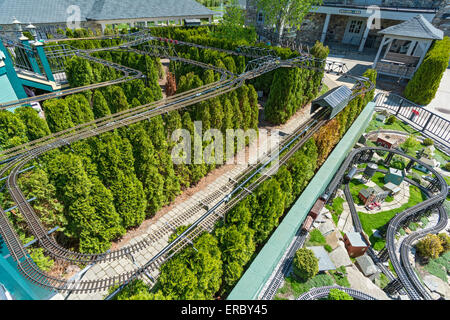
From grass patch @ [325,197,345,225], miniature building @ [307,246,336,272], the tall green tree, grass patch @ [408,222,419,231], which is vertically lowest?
grass patch @ [408,222,419,231]

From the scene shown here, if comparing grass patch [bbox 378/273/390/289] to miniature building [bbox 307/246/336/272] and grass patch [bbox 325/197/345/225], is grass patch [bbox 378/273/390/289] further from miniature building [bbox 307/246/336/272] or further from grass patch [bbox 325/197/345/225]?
grass patch [bbox 325/197/345/225]

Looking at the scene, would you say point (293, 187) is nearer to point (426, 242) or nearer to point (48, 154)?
point (426, 242)

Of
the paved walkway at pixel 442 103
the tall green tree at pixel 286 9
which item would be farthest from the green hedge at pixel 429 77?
the tall green tree at pixel 286 9

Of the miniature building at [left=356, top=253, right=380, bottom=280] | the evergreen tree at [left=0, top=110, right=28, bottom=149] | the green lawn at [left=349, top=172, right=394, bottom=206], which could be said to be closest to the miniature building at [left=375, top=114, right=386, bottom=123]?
the green lawn at [left=349, top=172, right=394, bottom=206]

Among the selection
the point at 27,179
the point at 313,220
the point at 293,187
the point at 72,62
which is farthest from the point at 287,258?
the point at 72,62

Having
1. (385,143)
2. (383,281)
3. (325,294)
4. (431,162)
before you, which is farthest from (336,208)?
(431,162)

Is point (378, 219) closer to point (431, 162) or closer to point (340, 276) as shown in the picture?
point (340, 276)
